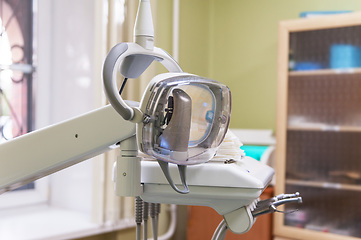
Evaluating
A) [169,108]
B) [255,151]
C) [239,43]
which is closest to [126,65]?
[169,108]

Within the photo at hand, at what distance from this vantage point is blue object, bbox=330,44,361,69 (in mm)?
2000

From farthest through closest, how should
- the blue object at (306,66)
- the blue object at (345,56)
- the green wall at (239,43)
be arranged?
the green wall at (239,43)
the blue object at (306,66)
the blue object at (345,56)

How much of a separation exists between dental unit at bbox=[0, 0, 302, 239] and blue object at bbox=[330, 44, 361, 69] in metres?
1.45

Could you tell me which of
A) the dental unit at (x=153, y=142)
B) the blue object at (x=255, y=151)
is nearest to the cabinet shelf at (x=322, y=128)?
the blue object at (x=255, y=151)

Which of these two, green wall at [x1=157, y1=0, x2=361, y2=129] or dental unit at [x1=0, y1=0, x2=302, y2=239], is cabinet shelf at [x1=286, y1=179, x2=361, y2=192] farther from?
dental unit at [x1=0, y1=0, x2=302, y2=239]

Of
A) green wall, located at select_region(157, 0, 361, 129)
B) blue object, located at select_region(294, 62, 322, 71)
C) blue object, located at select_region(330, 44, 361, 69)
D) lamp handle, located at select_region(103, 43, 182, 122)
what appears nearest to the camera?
lamp handle, located at select_region(103, 43, 182, 122)

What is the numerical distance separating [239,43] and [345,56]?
786mm

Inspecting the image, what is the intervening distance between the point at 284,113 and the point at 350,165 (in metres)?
0.41

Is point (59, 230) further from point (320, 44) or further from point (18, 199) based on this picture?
point (320, 44)

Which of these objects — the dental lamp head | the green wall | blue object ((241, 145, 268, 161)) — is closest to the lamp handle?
the dental lamp head

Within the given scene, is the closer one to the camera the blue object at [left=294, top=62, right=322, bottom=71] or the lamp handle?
the lamp handle

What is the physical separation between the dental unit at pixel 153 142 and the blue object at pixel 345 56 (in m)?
1.45

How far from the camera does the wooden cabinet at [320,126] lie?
201 centimetres

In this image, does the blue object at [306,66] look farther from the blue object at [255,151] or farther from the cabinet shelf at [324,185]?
the cabinet shelf at [324,185]
